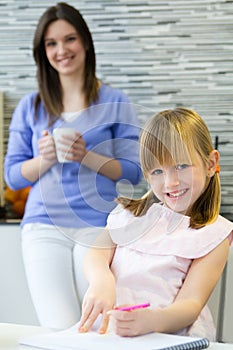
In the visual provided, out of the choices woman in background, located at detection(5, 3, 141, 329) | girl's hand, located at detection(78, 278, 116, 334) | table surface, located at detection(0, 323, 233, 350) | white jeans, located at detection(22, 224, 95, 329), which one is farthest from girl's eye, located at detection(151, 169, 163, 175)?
white jeans, located at detection(22, 224, 95, 329)

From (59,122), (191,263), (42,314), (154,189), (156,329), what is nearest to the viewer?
(156,329)

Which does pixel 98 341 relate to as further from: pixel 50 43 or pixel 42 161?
pixel 50 43

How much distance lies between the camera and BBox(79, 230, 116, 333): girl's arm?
4.23ft

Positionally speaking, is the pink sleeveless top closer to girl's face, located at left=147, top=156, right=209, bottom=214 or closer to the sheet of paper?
girl's face, located at left=147, top=156, right=209, bottom=214

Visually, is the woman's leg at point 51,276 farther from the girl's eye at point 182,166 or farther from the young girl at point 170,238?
the girl's eye at point 182,166

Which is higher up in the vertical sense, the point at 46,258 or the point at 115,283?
the point at 115,283

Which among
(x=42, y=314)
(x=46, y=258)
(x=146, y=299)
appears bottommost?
(x=42, y=314)

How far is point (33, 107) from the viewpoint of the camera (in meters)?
2.42

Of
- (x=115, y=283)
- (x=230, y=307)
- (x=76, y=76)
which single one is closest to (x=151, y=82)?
(x=76, y=76)

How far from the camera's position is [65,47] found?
233 centimetres

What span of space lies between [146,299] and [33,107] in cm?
111

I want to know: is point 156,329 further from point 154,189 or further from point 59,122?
point 59,122

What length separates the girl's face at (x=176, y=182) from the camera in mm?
1363

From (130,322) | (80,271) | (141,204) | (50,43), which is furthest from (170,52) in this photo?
(130,322)
